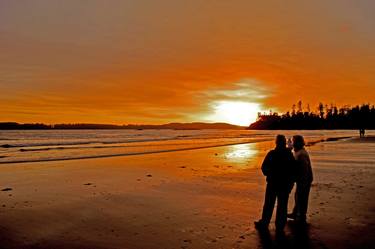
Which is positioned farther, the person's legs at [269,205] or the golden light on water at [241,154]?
the golden light on water at [241,154]

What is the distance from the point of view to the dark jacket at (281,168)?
7602mm

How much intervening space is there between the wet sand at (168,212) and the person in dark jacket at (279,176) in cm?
34

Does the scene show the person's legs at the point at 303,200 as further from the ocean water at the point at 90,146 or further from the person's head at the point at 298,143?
the ocean water at the point at 90,146

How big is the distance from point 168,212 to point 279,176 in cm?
335

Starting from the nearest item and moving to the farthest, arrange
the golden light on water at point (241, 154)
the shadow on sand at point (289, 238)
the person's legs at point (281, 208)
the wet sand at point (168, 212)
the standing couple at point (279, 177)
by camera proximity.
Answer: the shadow on sand at point (289, 238) → the wet sand at point (168, 212) → the standing couple at point (279, 177) → the person's legs at point (281, 208) → the golden light on water at point (241, 154)

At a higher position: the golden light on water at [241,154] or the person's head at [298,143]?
the person's head at [298,143]

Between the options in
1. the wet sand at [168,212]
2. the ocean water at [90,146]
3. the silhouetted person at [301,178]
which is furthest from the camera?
the ocean water at [90,146]

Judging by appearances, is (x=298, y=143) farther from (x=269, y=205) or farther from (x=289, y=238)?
(x=289, y=238)

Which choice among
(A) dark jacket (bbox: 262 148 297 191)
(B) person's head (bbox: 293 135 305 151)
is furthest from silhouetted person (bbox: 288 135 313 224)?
(A) dark jacket (bbox: 262 148 297 191)

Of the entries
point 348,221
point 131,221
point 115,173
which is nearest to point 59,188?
point 115,173

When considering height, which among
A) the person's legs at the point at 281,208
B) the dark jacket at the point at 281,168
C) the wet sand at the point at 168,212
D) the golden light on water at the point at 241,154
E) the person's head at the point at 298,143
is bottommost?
the wet sand at the point at 168,212

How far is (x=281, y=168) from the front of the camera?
299 inches

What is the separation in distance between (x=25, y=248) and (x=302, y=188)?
569 centimetres

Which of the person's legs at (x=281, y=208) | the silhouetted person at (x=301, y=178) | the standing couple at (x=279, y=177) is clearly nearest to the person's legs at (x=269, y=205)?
the standing couple at (x=279, y=177)
